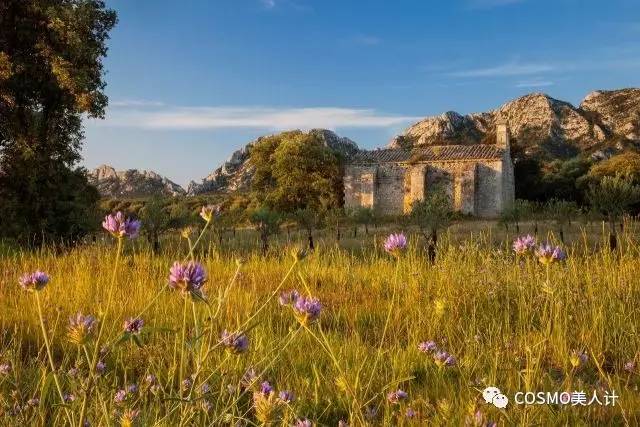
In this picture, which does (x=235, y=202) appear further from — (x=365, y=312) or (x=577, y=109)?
(x=577, y=109)

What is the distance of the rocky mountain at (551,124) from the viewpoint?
249 feet

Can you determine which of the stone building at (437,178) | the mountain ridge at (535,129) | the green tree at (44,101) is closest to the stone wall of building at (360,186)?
the stone building at (437,178)

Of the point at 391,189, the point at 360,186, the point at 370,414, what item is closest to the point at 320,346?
the point at 370,414

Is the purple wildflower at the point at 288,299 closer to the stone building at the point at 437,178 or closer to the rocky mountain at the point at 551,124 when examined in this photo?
the stone building at the point at 437,178

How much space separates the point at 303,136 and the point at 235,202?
1118 cm

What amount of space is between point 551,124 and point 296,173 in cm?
5282

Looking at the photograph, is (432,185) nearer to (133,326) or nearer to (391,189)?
(391,189)

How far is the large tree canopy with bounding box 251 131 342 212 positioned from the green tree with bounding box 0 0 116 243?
81.3ft

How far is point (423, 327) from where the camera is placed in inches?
162

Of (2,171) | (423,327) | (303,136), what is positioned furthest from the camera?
(303,136)

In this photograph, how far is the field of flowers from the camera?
1579mm

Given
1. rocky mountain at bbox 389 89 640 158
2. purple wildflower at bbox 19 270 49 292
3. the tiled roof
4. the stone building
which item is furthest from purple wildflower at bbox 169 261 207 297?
rocky mountain at bbox 389 89 640 158

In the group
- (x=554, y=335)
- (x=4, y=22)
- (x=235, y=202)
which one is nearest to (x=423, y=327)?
(x=554, y=335)

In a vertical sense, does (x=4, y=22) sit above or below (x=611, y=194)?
above
